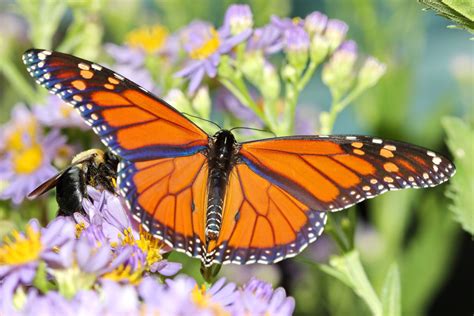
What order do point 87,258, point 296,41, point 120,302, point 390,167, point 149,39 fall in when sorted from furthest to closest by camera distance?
point 149,39
point 296,41
point 390,167
point 87,258
point 120,302

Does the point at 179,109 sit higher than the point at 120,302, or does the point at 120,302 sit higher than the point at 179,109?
the point at 120,302

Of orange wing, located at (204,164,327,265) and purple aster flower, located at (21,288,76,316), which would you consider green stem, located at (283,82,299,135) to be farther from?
purple aster flower, located at (21,288,76,316)

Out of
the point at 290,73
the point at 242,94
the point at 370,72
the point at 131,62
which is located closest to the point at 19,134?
the point at 131,62

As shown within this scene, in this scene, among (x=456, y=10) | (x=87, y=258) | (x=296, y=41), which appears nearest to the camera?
(x=87, y=258)

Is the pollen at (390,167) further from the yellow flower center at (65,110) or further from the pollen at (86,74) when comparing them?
the yellow flower center at (65,110)

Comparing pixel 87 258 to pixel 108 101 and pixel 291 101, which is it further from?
pixel 291 101

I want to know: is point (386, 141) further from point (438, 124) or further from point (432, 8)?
point (438, 124)

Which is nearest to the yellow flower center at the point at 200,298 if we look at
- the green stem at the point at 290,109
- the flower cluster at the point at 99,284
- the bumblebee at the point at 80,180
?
the flower cluster at the point at 99,284
